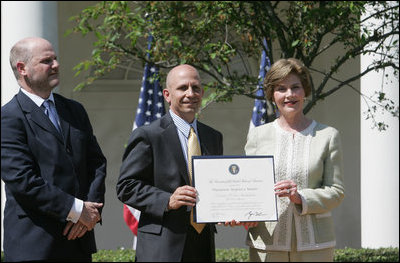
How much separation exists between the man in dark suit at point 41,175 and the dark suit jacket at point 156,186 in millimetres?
303

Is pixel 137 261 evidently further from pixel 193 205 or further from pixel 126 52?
pixel 126 52

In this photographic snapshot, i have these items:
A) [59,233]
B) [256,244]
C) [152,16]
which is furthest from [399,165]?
[59,233]

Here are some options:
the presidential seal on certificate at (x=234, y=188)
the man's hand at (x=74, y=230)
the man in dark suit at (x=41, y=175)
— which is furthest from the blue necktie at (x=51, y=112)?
the presidential seal on certificate at (x=234, y=188)

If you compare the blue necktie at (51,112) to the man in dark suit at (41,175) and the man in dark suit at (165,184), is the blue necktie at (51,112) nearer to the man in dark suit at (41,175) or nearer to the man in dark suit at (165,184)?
the man in dark suit at (41,175)

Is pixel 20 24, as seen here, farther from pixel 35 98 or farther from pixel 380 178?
pixel 380 178

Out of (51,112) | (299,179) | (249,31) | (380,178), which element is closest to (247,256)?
(380,178)

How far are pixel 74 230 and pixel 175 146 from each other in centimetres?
82

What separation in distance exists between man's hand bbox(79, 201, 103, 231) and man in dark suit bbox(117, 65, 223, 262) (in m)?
0.19

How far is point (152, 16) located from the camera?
7.73m

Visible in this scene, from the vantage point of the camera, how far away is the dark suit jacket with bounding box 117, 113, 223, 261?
13.2 ft

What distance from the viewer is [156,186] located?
4102mm

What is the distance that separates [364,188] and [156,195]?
7.56 metres

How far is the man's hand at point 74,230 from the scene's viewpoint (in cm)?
400

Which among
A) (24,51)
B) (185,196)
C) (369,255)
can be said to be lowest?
(369,255)
